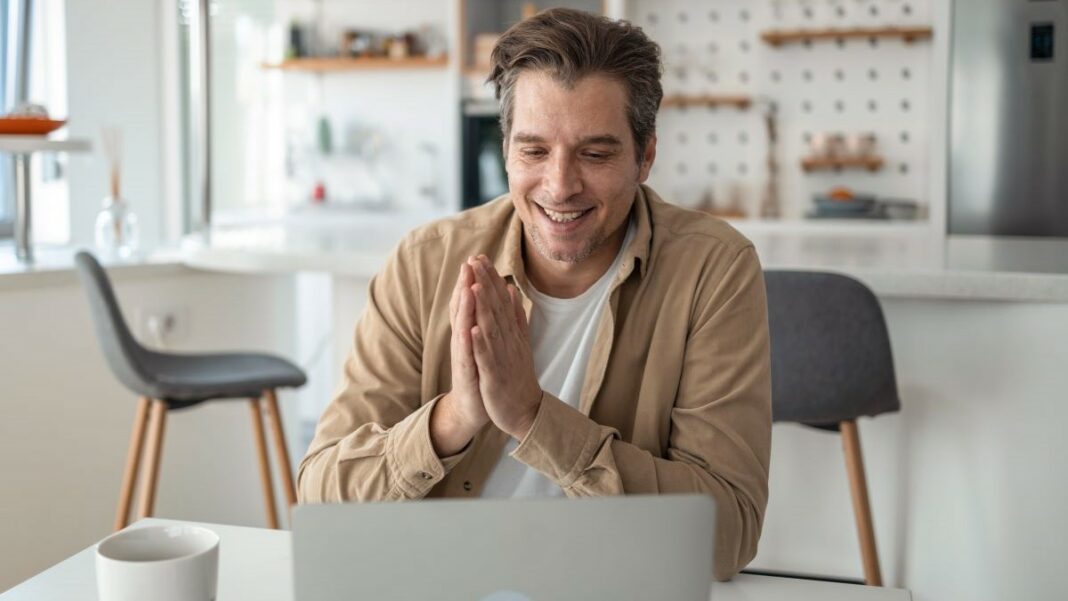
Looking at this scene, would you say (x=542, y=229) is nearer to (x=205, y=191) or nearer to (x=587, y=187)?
(x=587, y=187)

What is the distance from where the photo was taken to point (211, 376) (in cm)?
251

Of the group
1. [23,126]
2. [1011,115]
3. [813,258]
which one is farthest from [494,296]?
[1011,115]

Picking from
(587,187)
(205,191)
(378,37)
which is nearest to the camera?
(587,187)

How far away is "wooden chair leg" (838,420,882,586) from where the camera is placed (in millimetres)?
2203

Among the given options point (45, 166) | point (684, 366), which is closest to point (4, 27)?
point (45, 166)

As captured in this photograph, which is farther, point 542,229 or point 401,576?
point 542,229

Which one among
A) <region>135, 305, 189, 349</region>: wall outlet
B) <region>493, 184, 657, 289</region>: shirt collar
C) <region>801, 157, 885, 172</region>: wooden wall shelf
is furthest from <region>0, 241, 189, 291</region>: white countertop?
<region>801, 157, 885, 172</region>: wooden wall shelf

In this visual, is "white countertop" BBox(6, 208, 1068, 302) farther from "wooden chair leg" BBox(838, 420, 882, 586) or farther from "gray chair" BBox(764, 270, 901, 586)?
"wooden chair leg" BBox(838, 420, 882, 586)

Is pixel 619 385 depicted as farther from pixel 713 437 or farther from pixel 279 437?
pixel 279 437

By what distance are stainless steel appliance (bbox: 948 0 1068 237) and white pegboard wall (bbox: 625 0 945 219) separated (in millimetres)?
334

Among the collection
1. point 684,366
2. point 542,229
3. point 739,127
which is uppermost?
point 739,127

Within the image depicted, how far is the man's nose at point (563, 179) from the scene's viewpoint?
4.27ft

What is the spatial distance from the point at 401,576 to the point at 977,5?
155 inches

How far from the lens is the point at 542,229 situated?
4.46 ft
